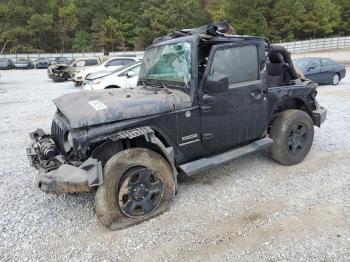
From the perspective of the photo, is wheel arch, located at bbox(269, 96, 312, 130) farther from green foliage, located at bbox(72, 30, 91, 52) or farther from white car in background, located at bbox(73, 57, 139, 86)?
green foliage, located at bbox(72, 30, 91, 52)

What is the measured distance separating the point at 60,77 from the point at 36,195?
60.6 feet

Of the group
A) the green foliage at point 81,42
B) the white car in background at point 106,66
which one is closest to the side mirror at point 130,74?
the white car in background at point 106,66

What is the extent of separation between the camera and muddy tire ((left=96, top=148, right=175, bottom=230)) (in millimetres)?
3664

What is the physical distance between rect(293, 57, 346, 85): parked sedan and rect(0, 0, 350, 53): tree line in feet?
146

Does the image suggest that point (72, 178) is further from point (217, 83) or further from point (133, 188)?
point (217, 83)

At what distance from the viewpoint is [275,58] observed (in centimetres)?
607

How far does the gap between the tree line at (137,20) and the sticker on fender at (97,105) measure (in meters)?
57.3

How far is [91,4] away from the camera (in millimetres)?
70312

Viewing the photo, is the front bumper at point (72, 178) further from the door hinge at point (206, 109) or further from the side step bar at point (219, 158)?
the door hinge at point (206, 109)

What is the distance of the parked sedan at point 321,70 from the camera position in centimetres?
1490

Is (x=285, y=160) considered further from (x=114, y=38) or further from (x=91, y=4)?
(x=91, y=4)

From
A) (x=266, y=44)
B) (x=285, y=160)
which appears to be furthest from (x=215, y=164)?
(x=266, y=44)

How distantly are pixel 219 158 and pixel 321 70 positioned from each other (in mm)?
12545

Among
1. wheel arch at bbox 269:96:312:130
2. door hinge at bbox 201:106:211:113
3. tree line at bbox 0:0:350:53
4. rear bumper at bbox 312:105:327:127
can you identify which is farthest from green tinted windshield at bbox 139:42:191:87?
tree line at bbox 0:0:350:53
